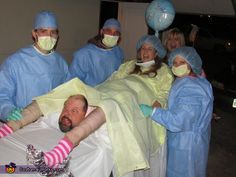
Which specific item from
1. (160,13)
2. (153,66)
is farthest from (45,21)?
(160,13)

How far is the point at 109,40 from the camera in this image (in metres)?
3.47

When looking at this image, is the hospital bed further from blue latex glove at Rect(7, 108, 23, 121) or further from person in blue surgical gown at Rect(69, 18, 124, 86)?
person in blue surgical gown at Rect(69, 18, 124, 86)

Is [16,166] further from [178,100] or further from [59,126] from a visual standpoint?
[178,100]

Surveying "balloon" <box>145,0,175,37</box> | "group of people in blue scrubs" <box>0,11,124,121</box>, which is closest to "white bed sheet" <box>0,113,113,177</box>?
"group of people in blue scrubs" <box>0,11,124,121</box>

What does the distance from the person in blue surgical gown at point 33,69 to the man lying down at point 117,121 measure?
27cm

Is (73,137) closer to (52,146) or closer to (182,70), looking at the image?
(52,146)

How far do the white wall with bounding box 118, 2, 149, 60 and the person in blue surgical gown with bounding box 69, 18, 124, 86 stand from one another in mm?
1684

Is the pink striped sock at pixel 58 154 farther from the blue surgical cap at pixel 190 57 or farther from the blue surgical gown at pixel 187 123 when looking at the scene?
the blue surgical cap at pixel 190 57

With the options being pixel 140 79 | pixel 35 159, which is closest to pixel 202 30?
pixel 140 79

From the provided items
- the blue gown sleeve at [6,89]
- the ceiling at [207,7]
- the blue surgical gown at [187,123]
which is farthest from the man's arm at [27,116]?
the ceiling at [207,7]

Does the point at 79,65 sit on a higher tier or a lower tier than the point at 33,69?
lower

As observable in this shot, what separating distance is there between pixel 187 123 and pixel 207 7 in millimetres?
2589

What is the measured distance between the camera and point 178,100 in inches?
98.4

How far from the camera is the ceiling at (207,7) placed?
4152 mm
